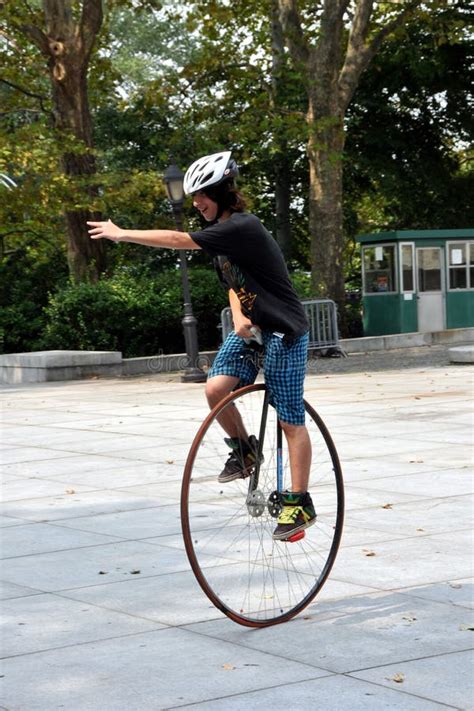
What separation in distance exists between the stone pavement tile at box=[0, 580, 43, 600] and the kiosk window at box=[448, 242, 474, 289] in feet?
82.7

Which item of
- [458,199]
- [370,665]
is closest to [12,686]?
[370,665]

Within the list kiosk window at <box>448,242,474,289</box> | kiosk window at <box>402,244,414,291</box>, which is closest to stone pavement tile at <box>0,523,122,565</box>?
kiosk window at <box>402,244,414,291</box>

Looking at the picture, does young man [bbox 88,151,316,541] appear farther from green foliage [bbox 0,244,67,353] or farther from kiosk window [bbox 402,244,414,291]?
kiosk window [bbox 402,244,414,291]

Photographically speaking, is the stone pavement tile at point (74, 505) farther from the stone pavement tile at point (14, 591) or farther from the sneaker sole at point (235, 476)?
the sneaker sole at point (235, 476)

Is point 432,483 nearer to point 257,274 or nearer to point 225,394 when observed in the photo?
point 225,394

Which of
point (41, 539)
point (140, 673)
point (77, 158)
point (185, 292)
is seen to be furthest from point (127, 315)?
point (140, 673)

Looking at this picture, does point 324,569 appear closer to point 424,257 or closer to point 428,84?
point 424,257

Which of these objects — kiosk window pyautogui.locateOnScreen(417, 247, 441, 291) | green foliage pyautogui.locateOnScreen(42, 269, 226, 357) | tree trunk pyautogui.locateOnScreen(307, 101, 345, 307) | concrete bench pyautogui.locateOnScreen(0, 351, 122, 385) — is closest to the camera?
concrete bench pyautogui.locateOnScreen(0, 351, 122, 385)

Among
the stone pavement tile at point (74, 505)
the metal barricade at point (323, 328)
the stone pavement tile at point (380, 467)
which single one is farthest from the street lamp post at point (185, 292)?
the stone pavement tile at point (74, 505)

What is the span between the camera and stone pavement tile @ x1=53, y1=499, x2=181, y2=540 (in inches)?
Answer: 291

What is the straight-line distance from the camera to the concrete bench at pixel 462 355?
834 inches

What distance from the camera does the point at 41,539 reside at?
24.0ft

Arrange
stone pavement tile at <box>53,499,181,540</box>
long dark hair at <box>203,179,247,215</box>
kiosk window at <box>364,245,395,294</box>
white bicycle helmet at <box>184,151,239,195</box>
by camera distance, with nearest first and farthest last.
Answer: white bicycle helmet at <box>184,151,239,195</box>, long dark hair at <box>203,179,247,215</box>, stone pavement tile at <box>53,499,181,540</box>, kiosk window at <box>364,245,395,294</box>

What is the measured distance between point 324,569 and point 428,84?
Answer: 33.3 meters
